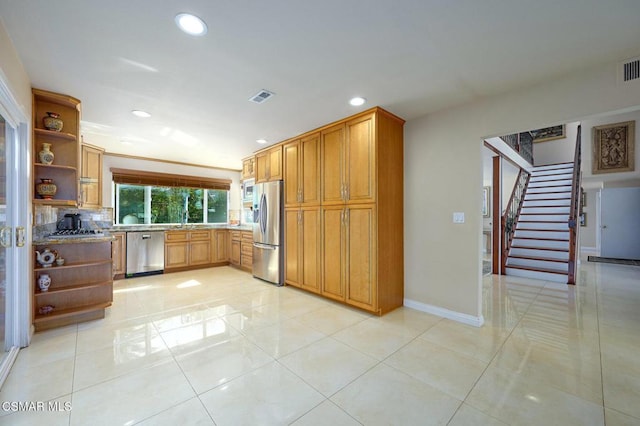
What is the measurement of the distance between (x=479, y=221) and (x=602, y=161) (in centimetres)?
658

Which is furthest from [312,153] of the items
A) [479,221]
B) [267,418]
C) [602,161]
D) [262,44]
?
[602,161]

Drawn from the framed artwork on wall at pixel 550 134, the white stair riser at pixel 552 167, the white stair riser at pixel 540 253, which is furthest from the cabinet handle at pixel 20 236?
the framed artwork on wall at pixel 550 134

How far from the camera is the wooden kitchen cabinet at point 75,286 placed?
8.97 ft

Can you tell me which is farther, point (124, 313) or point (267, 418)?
point (124, 313)

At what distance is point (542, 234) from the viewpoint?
223 inches

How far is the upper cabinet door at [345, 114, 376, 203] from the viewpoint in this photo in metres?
3.06

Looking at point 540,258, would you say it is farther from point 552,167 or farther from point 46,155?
point 46,155

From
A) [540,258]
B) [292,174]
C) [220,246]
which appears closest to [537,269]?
[540,258]

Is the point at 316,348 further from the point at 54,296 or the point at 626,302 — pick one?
the point at 626,302

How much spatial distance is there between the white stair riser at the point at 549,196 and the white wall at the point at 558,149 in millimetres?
2132

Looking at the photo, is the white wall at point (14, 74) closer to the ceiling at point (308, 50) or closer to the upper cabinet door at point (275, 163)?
the ceiling at point (308, 50)

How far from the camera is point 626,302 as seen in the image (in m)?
3.53

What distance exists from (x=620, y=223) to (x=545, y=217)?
3.02 m

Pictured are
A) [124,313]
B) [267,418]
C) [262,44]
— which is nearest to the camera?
[267,418]
